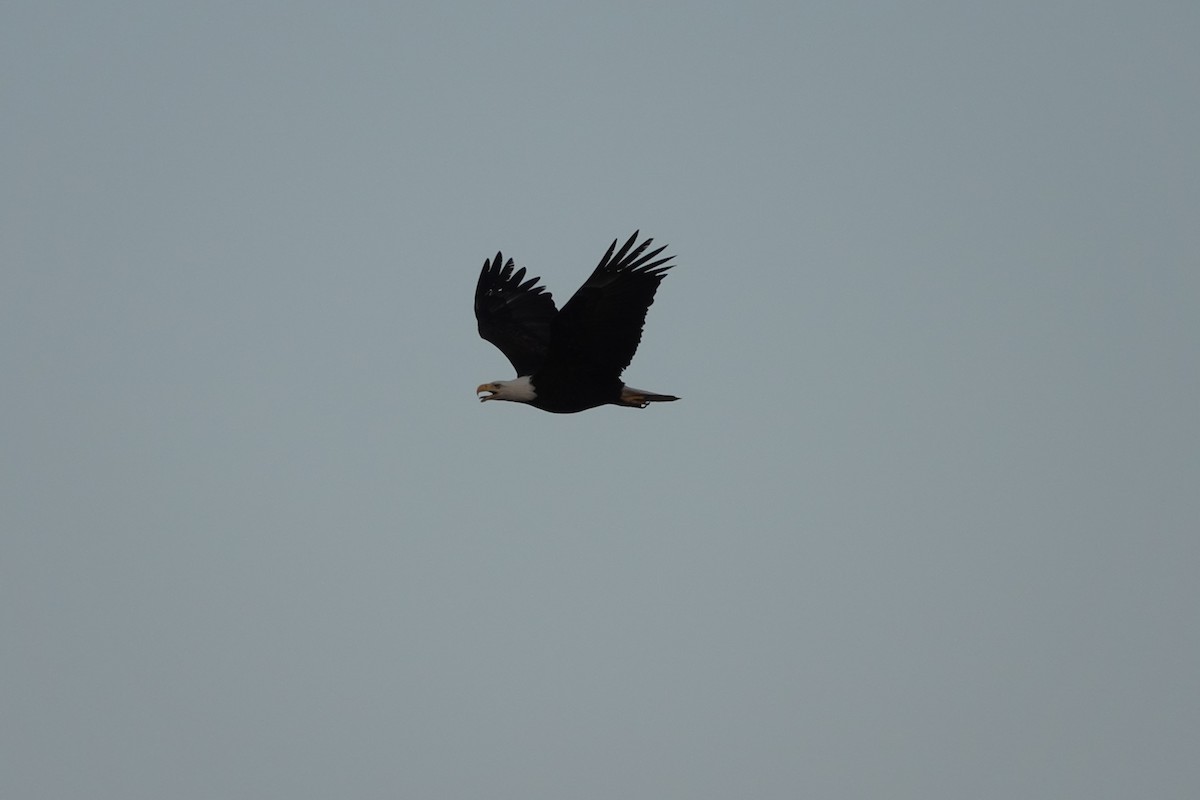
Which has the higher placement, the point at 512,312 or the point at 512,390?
the point at 512,312

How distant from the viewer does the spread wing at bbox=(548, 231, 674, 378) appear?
52.7 feet

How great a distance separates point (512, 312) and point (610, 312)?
3822 mm

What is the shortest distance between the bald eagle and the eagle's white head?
0.01 metres

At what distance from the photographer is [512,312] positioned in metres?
20.0

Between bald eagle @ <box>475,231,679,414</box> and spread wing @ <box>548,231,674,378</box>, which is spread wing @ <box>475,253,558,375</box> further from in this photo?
spread wing @ <box>548,231,674,378</box>

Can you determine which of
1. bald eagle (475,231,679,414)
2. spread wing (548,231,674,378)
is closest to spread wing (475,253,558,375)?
bald eagle (475,231,679,414)

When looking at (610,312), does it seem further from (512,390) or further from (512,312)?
(512,312)

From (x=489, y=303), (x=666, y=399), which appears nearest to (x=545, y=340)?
(x=489, y=303)

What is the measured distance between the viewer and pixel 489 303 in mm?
20078

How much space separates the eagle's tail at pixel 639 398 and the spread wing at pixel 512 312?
185cm

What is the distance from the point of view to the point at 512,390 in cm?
1797

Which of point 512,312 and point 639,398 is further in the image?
point 512,312

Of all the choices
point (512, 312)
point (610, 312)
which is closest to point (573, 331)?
point (610, 312)

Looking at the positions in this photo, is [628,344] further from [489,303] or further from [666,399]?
[489,303]
